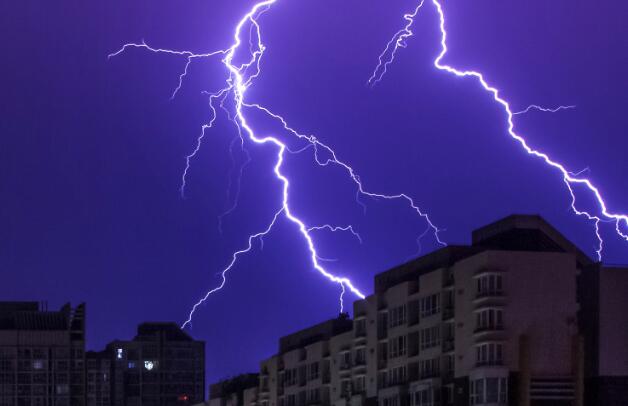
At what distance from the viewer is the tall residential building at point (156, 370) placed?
167875 mm

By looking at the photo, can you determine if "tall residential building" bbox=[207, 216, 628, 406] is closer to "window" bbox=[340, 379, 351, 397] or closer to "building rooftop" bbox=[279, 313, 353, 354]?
"window" bbox=[340, 379, 351, 397]

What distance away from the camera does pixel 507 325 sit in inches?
2517

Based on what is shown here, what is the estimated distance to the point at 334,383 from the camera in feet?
285

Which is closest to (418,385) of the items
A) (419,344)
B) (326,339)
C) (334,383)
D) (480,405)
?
(419,344)

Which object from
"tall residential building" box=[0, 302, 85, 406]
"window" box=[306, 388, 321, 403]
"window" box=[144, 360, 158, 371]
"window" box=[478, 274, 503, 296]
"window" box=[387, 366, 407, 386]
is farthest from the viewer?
"window" box=[144, 360, 158, 371]

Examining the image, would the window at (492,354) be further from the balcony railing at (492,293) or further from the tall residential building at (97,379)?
the tall residential building at (97,379)

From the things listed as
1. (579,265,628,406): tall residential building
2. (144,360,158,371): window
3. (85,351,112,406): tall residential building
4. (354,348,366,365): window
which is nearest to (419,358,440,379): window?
(579,265,628,406): tall residential building

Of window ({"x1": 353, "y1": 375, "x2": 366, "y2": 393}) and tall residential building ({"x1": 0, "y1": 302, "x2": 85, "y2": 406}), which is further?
tall residential building ({"x1": 0, "y1": 302, "x2": 85, "y2": 406})

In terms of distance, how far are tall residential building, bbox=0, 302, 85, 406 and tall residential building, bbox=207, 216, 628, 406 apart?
87.8m

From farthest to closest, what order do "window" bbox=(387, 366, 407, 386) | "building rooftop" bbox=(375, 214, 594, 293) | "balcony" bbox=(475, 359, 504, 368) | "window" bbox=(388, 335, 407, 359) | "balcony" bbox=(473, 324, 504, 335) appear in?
1. "window" bbox=(388, 335, 407, 359)
2. "window" bbox=(387, 366, 407, 386)
3. "building rooftop" bbox=(375, 214, 594, 293)
4. "balcony" bbox=(473, 324, 504, 335)
5. "balcony" bbox=(475, 359, 504, 368)

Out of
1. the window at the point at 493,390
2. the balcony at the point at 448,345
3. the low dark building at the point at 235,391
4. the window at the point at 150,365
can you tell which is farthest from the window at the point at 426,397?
the window at the point at 150,365

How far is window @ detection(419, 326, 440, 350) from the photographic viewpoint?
229 ft

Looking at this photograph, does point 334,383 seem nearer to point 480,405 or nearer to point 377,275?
point 377,275

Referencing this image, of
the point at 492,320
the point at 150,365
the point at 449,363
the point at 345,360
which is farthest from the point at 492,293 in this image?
the point at 150,365
